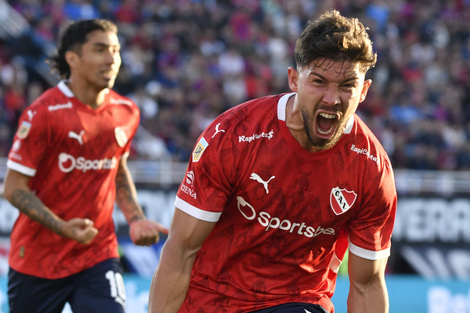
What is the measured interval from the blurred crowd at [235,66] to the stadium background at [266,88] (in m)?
0.03

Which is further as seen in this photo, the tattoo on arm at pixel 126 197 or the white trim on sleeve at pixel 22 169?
the tattoo on arm at pixel 126 197

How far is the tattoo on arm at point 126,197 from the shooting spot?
5.80m

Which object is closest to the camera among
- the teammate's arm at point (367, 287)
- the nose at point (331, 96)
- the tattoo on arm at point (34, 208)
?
the nose at point (331, 96)

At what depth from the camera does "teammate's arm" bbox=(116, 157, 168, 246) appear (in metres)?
5.40

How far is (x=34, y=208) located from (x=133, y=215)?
0.73 m

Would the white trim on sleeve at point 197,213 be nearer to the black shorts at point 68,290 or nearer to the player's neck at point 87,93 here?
the black shorts at point 68,290

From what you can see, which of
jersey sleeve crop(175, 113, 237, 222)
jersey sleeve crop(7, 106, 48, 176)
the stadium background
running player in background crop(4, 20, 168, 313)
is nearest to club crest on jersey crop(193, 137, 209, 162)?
jersey sleeve crop(175, 113, 237, 222)

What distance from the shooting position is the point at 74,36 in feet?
19.8

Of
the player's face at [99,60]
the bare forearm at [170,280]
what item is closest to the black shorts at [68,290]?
the player's face at [99,60]

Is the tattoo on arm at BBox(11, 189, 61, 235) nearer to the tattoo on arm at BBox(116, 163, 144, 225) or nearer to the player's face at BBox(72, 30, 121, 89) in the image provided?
the tattoo on arm at BBox(116, 163, 144, 225)

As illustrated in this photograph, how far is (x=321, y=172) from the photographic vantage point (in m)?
3.87

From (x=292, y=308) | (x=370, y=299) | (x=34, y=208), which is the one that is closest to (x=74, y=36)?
(x=34, y=208)

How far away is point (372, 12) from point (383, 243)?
53.1ft

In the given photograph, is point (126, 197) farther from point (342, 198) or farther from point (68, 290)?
point (342, 198)
